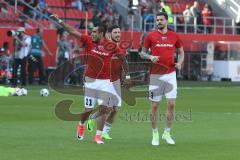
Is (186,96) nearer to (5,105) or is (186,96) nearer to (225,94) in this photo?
(225,94)

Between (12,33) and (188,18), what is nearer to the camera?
(12,33)

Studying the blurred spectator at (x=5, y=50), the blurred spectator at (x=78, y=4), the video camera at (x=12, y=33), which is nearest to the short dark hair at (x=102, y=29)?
the video camera at (x=12, y=33)

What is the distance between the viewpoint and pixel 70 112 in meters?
21.9

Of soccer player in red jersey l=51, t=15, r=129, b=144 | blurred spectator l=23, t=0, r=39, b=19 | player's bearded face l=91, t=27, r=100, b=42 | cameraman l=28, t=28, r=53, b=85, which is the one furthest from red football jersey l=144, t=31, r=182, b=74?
blurred spectator l=23, t=0, r=39, b=19

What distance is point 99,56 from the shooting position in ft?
51.7

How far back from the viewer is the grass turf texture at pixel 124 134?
1333cm

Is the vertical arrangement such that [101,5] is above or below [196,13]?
above

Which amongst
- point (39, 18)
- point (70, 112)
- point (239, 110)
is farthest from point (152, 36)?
point (39, 18)

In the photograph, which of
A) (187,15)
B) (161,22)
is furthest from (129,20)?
(161,22)

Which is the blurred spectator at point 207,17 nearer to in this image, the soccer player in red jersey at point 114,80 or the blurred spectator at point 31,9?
the blurred spectator at point 31,9

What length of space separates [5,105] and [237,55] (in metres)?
23.6

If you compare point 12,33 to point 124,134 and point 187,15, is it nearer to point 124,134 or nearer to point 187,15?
point 187,15

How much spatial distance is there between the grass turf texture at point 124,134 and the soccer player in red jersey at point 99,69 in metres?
0.68

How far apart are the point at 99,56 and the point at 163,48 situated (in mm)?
1292
